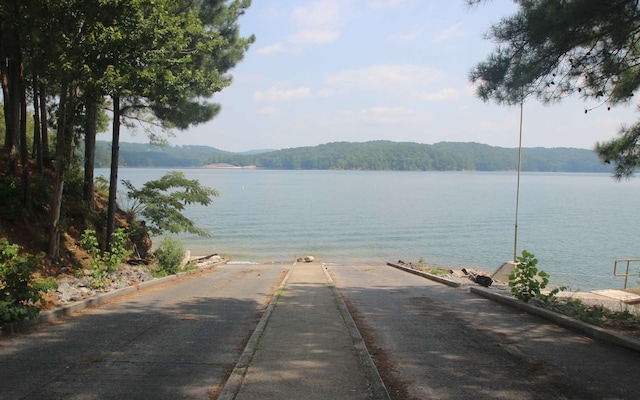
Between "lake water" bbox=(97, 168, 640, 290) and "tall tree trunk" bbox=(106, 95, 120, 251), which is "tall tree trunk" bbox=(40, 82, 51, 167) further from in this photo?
"lake water" bbox=(97, 168, 640, 290)

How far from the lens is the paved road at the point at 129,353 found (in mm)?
4285

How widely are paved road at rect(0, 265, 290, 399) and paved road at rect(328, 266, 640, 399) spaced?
1.86 meters

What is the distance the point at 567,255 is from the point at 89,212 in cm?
2887

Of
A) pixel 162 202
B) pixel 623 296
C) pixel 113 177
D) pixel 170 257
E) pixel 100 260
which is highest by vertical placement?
pixel 113 177

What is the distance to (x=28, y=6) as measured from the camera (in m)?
9.35

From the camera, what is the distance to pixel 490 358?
542cm

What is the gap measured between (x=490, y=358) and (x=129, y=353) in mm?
4086

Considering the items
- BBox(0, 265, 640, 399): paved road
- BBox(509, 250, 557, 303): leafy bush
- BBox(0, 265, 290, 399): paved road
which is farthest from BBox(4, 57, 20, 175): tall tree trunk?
BBox(509, 250, 557, 303): leafy bush

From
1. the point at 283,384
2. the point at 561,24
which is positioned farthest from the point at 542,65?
the point at 283,384

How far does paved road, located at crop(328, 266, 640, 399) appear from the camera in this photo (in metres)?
4.42

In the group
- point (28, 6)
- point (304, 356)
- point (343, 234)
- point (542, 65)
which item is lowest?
point (343, 234)

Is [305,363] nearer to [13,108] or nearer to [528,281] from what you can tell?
[528,281]

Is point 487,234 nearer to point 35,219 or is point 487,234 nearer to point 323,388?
point 35,219

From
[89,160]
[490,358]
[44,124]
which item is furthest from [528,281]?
[44,124]
